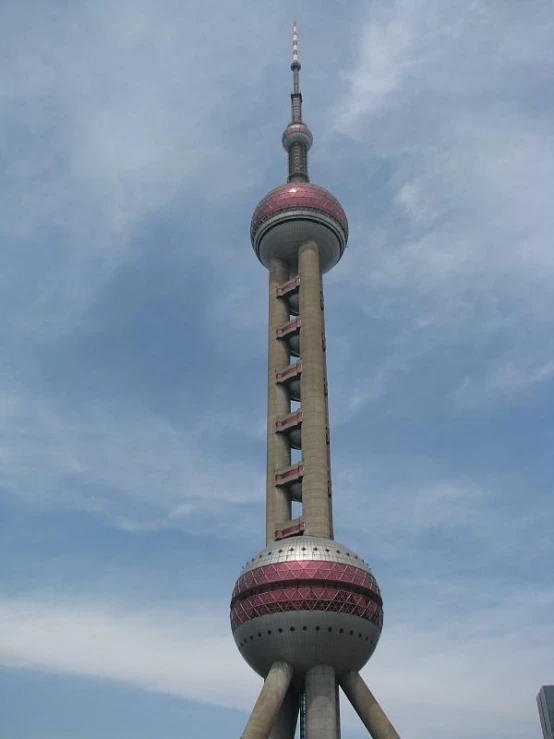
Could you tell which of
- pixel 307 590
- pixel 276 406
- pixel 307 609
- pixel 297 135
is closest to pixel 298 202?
pixel 297 135

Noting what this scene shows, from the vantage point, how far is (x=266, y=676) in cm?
8194

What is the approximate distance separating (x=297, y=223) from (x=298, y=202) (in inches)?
125

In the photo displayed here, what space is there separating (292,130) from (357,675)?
8227 centimetres

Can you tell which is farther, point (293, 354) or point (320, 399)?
point (293, 354)

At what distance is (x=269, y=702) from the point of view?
7538 centimetres

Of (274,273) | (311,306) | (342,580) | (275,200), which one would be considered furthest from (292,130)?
(342,580)

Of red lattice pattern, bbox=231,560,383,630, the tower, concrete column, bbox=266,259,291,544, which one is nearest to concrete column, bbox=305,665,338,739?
red lattice pattern, bbox=231,560,383,630

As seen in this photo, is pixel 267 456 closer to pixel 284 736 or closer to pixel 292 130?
pixel 284 736

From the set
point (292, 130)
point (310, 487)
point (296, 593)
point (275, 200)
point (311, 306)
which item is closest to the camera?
point (296, 593)

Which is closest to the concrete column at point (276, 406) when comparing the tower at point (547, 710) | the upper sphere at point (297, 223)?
the upper sphere at point (297, 223)

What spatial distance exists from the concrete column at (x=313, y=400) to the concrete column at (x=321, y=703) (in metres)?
15.8

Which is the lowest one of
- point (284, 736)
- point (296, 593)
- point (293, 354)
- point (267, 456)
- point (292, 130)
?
point (284, 736)

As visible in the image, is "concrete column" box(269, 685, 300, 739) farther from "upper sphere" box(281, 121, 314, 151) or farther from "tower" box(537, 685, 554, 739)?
"tower" box(537, 685, 554, 739)

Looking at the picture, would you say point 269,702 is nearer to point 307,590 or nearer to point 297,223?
point 307,590
